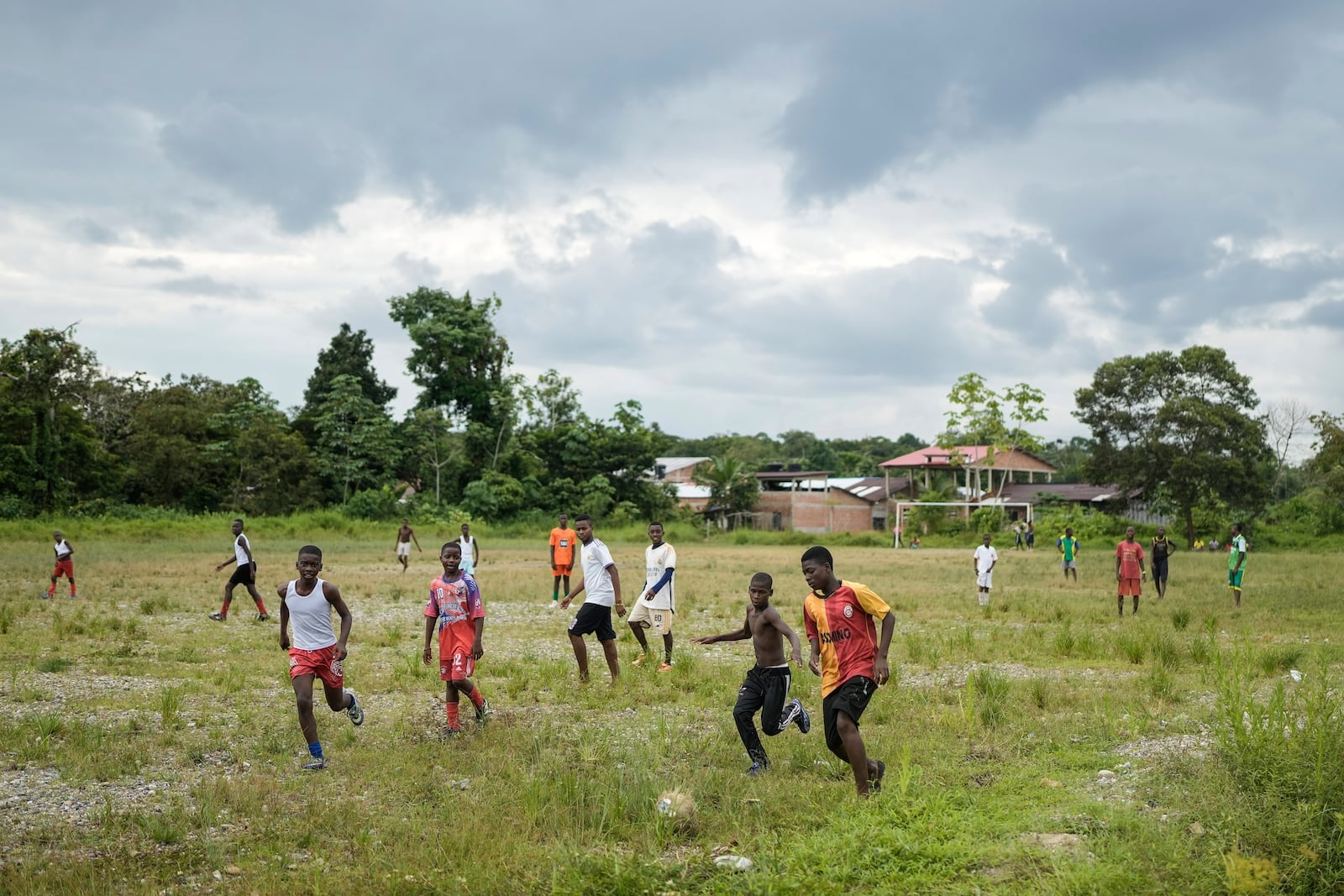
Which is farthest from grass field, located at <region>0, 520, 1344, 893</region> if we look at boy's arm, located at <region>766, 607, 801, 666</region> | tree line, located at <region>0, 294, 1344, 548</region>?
tree line, located at <region>0, 294, 1344, 548</region>

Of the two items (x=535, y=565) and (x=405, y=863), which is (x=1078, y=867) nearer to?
(x=405, y=863)

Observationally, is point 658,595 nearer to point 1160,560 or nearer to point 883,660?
point 883,660

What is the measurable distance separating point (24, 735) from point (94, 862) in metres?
3.73

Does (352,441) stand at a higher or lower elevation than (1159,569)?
higher

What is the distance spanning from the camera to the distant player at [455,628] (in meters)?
9.98

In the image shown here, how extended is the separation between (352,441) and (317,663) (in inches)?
2073

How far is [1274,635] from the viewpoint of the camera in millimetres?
17312

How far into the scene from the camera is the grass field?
6.17 meters

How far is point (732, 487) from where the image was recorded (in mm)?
69500

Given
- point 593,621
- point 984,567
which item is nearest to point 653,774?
point 593,621

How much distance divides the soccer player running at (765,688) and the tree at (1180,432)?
164 feet

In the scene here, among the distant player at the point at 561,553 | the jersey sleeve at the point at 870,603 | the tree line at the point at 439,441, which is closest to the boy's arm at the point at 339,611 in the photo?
the jersey sleeve at the point at 870,603

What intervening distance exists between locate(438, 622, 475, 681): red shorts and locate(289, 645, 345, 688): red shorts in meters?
1.06

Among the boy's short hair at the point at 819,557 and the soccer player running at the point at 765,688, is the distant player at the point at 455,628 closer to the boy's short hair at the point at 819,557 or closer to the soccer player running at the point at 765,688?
the soccer player running at the point at 765,688
